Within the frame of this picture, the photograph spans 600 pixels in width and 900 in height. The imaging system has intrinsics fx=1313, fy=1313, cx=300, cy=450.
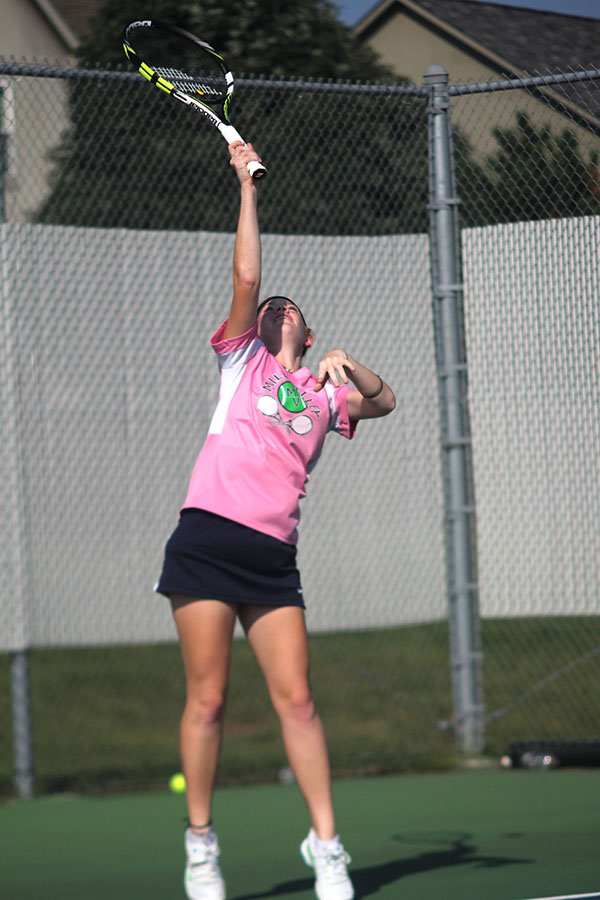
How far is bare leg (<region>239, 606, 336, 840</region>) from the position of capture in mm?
3672

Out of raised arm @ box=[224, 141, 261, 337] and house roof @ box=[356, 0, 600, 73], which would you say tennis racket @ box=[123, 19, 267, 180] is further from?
house roof @ box=[356, 0, 600, 73]

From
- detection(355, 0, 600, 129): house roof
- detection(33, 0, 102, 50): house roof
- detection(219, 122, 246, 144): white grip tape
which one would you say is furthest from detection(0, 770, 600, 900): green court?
detection(33, 0, 102, 50): house roof

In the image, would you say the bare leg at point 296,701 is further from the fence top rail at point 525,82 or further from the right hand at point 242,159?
the fence top rail at point 525,82

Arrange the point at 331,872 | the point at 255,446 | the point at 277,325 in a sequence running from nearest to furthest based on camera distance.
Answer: the point at 331,872 → the point at 255,446 → the point at 277,325

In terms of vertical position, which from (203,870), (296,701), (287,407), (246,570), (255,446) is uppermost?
(287,407)

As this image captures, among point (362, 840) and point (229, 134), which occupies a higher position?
point (229, 134)

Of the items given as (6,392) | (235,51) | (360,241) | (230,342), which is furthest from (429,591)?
(235,51)

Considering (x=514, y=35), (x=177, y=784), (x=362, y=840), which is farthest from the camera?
(x=514, y=35)

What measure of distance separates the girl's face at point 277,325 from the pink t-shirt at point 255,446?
0.14 m

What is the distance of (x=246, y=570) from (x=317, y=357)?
2.25 meters

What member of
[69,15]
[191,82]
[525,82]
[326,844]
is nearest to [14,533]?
[191,82]

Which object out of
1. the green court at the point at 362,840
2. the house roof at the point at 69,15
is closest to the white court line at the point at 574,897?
the green court at the point at 362,840

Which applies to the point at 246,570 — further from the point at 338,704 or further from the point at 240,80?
the point at 338,704

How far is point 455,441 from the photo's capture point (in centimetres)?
573
